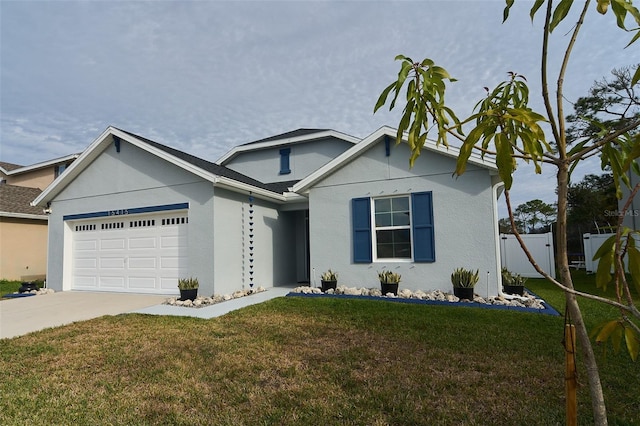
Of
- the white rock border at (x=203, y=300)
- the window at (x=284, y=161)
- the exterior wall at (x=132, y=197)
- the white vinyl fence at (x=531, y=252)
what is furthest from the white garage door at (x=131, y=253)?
the white vinyl fence at (x=531, y=252)

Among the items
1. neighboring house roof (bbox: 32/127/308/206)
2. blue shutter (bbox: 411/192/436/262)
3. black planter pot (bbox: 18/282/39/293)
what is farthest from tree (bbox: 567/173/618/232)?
black planter pot (bbox: 18/282/39/293)

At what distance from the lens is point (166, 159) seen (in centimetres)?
1012

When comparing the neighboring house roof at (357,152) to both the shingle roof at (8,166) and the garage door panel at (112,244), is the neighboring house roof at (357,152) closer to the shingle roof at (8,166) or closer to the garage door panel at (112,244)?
the garage door panel at (112,244)

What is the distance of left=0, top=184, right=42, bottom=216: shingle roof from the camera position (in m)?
15.5

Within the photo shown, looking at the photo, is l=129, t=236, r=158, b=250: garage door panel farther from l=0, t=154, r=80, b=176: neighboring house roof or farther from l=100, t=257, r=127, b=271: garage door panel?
l=0, t=154, r=80, b=176: neighboring house roof

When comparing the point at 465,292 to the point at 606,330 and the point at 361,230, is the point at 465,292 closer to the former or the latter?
the point at 361,230

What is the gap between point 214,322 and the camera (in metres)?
6.96

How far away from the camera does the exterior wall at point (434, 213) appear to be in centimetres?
877

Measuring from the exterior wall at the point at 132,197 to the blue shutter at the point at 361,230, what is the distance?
12.9 feet

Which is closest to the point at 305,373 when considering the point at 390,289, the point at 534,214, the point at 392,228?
the point at 390,289

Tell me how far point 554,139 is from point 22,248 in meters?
20.2

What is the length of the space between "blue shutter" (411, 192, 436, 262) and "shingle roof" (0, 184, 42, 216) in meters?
16.7

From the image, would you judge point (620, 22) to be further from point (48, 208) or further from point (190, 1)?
point (48, 208)

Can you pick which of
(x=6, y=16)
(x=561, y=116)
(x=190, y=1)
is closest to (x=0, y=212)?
(x=6, y=16)
